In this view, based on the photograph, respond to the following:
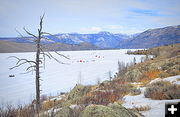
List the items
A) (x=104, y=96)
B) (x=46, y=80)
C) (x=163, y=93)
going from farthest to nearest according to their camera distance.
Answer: (x=46, y=80) < (x=104, y=96) < (x=163, y=93)

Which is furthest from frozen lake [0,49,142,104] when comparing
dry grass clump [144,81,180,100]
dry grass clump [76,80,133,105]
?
dry grass clump [144,81,180,100]

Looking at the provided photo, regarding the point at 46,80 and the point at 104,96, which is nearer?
the point at 104,96

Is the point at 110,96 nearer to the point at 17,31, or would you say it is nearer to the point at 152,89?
the point at 152,89

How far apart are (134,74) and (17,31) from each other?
41.7 ft

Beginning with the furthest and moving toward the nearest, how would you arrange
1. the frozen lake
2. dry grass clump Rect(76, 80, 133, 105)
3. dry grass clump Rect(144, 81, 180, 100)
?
the frozen lake → dry grass clump Rect(76, 80, 133, 105) → dry grass clump Rect(144, 81, 180, 100)

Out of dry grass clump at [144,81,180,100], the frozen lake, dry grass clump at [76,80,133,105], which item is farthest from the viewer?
the frozen lake

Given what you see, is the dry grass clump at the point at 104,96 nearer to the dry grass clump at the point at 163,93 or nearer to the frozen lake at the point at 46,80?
the dry grass clump at the point at 163,93

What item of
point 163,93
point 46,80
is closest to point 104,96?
point 163,93

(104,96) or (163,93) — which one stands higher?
(163,93)

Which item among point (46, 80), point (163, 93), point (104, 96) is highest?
point (163, 93)

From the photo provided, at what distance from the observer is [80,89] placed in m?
14.8

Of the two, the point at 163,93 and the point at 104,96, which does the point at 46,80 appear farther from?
the point at 163,93

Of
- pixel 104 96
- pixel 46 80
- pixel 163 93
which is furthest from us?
pixel 46 80

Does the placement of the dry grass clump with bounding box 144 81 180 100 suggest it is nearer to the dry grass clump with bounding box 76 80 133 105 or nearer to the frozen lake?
the dry grass clump with bounding box 76 80 133 105
